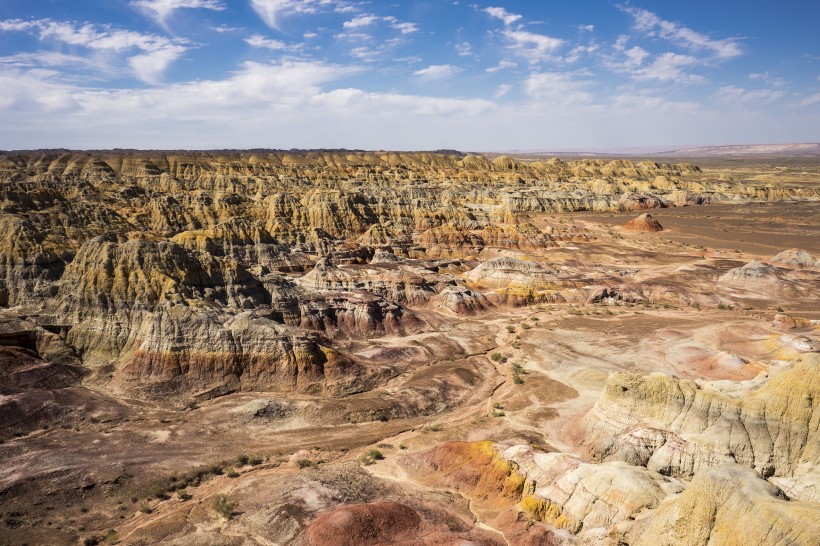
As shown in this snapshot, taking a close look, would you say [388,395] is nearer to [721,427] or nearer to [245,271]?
[245,271]

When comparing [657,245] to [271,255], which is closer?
[271,255]

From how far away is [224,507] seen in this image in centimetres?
2523

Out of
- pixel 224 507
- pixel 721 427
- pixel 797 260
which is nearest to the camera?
pixel 224 507

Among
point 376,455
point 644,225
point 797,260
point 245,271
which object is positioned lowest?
point 376,455

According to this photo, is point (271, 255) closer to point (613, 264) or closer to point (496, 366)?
point (496, 366)

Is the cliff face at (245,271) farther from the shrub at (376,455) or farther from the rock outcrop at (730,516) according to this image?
the rock outcrop at (730,516)

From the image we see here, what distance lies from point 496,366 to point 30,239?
5004 cm

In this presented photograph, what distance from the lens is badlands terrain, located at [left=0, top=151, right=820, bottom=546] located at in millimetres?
23703

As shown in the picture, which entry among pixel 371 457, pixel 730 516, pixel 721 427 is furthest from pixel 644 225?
pixel 730 516

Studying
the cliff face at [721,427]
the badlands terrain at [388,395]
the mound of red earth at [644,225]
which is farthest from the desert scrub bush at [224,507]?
the mound of red earth at [644,225]

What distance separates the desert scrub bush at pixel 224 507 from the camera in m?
24.9

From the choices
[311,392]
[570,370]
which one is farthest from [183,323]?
[570,370]

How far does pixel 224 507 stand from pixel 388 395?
17.4 metres

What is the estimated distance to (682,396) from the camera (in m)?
29.9
